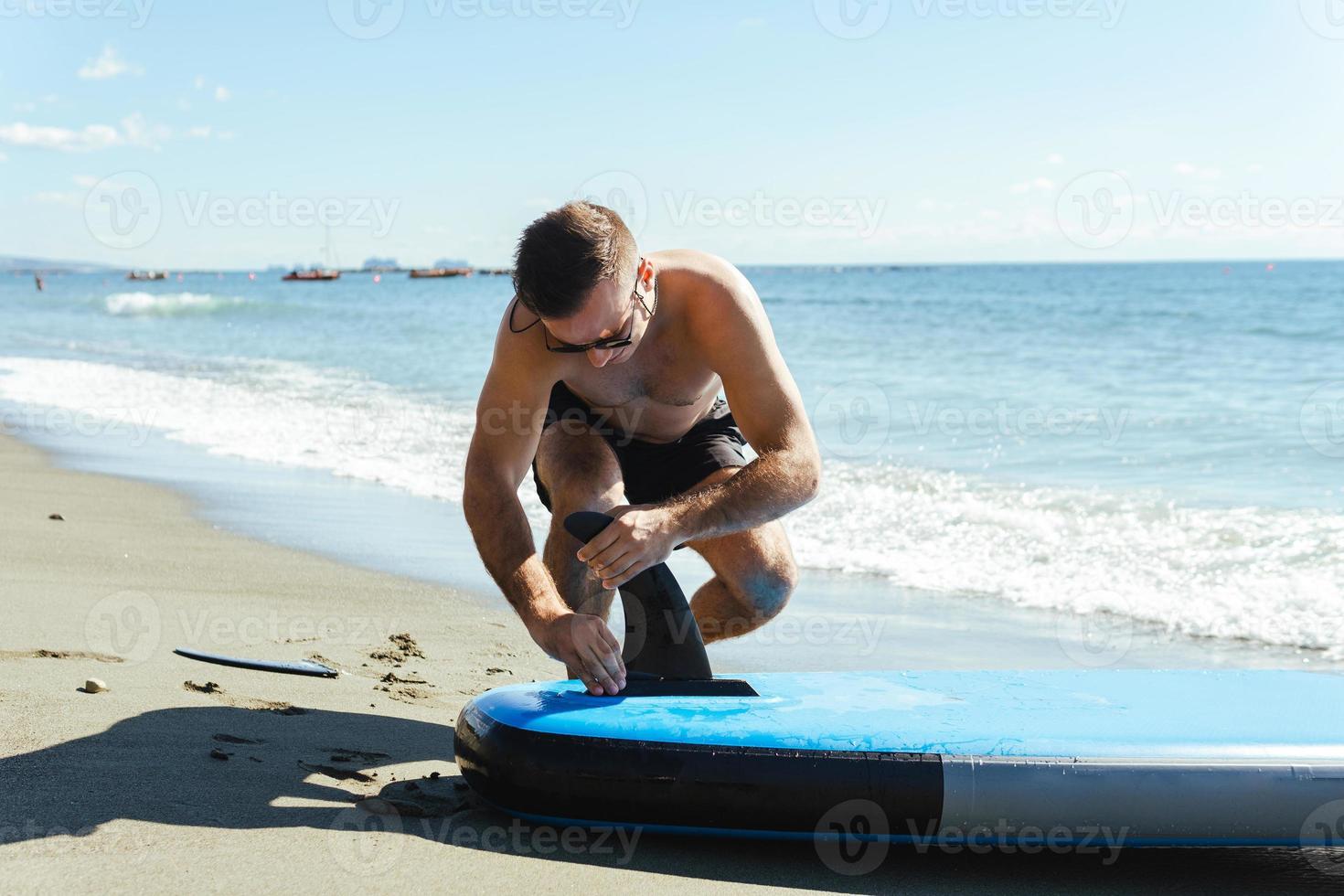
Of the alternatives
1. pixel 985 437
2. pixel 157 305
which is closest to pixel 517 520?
pixel 985 437

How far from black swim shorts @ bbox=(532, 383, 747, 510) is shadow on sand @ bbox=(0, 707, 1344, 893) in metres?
1.11

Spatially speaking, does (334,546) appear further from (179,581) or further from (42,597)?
(42,597)

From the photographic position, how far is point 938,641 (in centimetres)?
437

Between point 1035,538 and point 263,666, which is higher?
point 1035,538

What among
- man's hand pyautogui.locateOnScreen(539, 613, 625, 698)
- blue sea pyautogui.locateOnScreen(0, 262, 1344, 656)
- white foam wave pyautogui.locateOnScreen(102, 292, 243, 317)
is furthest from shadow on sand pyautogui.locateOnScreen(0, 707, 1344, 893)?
white foam wave pyautogui.locateOnScreen(102, 292, 243, 317)

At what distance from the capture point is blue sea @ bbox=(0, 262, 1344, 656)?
17.3 feet

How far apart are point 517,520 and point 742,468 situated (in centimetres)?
56

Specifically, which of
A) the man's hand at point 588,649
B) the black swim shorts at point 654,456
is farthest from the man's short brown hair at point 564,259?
the black swim shorts at point 654,456

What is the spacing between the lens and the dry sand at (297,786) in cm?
231

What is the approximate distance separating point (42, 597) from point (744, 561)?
2422 mm

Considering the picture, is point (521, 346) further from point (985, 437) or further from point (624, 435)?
point (985, 437)

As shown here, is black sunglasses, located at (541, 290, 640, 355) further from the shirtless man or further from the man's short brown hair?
the man's short brown hair

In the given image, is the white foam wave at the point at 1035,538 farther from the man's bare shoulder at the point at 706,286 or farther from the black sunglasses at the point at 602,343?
the black sunglasses at the point at 602,343

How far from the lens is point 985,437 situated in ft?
30.0
